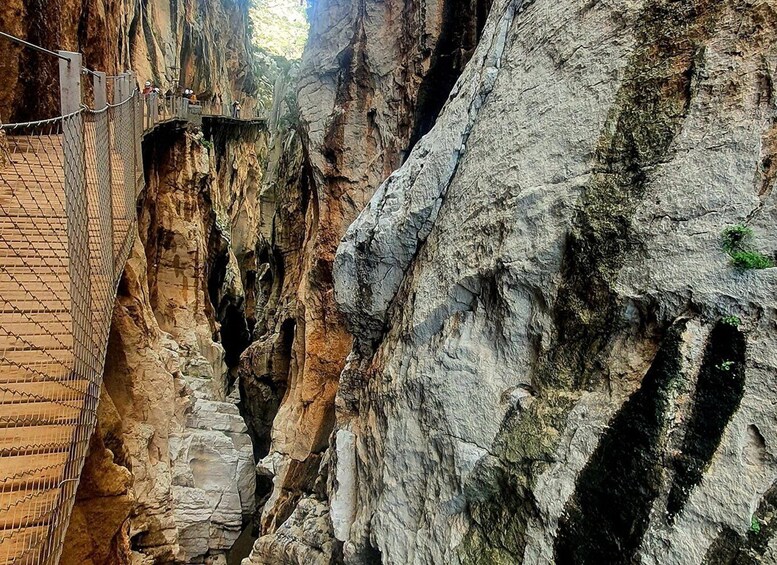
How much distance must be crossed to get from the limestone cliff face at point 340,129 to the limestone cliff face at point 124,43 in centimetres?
420

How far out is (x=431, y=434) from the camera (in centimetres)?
389

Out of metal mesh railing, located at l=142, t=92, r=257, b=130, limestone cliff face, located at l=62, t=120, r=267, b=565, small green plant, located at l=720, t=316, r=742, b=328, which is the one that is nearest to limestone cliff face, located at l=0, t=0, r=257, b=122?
metal mesh railing, located at l=142, t=92, r=257, b=130

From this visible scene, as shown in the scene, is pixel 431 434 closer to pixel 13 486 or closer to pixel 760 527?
pixel 760 527

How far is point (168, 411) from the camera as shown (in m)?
8.95

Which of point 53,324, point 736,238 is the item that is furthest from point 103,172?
point 736,238

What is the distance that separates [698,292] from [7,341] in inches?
193

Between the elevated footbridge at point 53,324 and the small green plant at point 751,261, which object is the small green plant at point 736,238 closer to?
the small green plant at point 751,261

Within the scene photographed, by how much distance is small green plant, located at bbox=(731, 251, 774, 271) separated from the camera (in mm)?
2582

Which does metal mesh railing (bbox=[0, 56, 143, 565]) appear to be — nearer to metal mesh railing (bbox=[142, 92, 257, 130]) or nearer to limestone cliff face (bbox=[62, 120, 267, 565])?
limestone cliff face (bbox=[62, 120, 267, 565])

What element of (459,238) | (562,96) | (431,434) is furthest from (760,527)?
(562,96)

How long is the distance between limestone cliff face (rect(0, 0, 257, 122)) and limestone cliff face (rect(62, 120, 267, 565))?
9.07 ft

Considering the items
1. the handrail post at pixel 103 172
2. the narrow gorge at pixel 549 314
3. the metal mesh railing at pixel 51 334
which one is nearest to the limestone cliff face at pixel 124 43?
the narrow gorge at pixel 549 314

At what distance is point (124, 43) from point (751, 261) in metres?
15.0

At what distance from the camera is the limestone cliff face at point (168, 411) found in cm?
540
